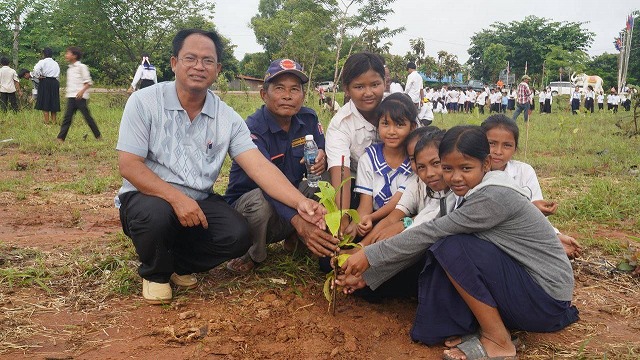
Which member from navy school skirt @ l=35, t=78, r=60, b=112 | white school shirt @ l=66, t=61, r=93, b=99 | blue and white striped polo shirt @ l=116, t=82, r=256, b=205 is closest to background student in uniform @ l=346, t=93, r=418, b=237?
blue and white striped polo shirt @ l=116, t=82, r=256, b=205

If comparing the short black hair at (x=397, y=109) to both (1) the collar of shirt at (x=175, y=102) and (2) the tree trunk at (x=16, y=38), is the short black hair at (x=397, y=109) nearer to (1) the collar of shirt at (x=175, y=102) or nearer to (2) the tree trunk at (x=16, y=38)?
(1) the collar of shirt at (x=175, y=102)

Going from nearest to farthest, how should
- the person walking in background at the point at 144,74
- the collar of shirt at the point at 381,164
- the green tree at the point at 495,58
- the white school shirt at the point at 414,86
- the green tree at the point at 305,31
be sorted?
1. the collar of shirt at the point at 381,164
2. the person walking in background at the point at 144,74
3. the white school shirt at the point at 414,86
4. the green tree at the point at 305,31
5. the green tree at the point at 495,58

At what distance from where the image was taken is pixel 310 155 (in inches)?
124

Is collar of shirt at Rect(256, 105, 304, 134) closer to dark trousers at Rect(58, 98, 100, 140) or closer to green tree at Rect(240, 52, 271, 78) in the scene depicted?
dark trousers at Rect(58, 98, 100, 140)

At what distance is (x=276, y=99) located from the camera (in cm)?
306

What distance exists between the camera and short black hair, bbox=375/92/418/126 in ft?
9.25

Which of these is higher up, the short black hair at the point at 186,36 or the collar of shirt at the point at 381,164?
the short black hair at the point at 186,36

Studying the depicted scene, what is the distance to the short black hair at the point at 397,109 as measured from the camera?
2820mm

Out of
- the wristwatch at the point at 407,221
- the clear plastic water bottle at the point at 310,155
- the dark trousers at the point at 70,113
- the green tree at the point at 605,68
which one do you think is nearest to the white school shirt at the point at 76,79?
the dark trousers at the point at 70,113

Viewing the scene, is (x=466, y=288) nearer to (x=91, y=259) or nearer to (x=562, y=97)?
(x=91, y=259)

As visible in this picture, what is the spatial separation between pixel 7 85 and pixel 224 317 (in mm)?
11074

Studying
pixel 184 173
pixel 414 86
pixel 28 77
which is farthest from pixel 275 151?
pixel 28 77

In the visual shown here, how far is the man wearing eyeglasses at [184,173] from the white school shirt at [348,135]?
0.44 meters

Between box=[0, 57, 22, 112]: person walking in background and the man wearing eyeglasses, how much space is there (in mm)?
10273
